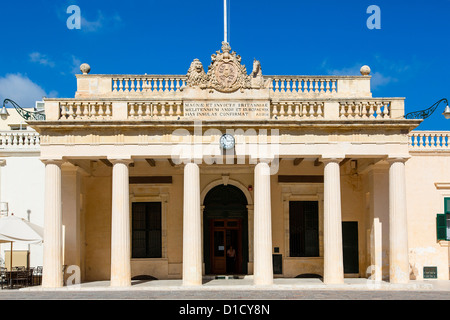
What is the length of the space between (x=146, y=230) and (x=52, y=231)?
500 centimetres

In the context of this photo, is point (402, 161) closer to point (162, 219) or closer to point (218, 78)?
point (218, 78)

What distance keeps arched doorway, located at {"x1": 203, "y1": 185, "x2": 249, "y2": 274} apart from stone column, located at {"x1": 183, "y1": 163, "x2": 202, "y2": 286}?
158 inches

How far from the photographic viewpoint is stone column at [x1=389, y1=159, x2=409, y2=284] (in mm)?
21141

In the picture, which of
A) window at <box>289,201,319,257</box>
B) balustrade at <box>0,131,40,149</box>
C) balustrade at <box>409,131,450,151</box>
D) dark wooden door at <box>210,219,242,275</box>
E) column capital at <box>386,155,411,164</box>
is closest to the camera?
column capital at <box>386,155,411,164</box>

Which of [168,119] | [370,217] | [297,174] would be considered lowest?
[370,217]

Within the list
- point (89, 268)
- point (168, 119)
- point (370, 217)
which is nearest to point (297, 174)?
point (370, 217)

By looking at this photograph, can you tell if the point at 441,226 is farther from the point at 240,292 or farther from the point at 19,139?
the point at 19,139

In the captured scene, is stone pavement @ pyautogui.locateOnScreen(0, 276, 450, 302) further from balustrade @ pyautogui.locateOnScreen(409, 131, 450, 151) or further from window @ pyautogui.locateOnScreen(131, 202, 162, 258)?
balustrade @ pyautogui.locateOnScreen(409, 131, 450, 151)

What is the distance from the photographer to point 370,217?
23.8 meters

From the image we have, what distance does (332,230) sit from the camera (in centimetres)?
2119

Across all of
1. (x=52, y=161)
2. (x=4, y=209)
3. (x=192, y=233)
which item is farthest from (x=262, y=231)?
(x=4, y=209)

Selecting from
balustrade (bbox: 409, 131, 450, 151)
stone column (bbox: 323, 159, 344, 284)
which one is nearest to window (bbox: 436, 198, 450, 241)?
balustrade (bbox: 409, 131, 450, 151)
